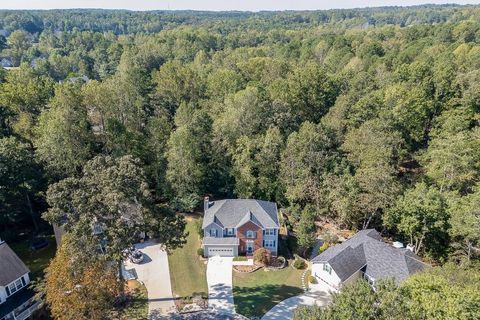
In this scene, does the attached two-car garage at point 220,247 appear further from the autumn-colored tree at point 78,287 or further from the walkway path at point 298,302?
the autumn-colored tree at point 78,287

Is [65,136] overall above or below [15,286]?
above

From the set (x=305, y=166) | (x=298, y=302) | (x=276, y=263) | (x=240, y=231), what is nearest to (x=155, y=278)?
(x=240, y=231)

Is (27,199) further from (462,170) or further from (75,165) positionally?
(462,170)

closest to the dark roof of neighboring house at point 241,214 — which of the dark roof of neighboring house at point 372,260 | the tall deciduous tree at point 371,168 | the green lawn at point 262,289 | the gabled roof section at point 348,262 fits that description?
the green lawn at point 262,289

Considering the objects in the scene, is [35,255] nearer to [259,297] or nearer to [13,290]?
[13,290]

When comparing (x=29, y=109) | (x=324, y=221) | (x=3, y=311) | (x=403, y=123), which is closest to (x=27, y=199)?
(x=3, y=311)

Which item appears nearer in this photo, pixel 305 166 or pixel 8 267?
pixel 8 267
